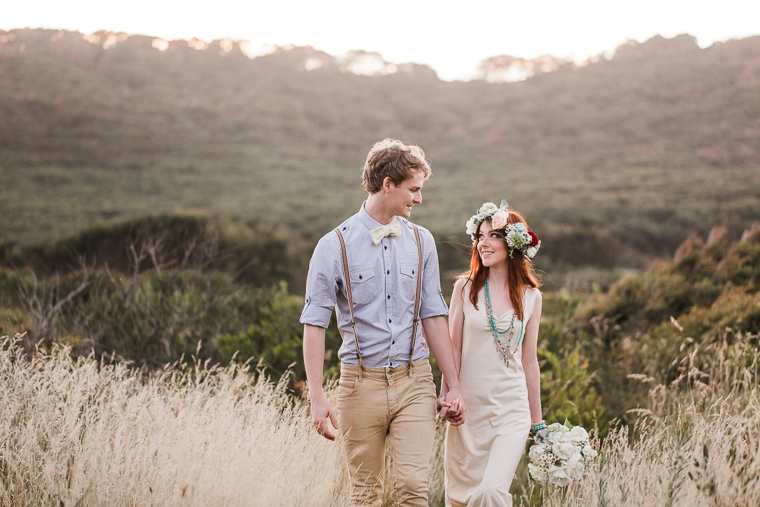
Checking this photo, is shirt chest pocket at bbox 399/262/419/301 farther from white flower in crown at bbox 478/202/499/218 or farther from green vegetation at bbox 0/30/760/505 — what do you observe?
green vegetation at bbox 0/30/760/505

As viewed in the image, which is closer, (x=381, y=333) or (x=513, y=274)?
(x=381, y=333)

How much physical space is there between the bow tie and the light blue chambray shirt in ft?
0.13

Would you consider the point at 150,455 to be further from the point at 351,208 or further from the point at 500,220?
the point at 351,208

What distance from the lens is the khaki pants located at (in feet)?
9.48

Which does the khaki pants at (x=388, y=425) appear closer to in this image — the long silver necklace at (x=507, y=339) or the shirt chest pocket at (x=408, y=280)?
the shirt chest pocket at (x=408, y=280)

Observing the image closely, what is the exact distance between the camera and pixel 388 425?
3029 millimetres

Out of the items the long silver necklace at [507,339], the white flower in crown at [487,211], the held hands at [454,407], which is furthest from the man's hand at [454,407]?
the white flower in crown at [487,211]

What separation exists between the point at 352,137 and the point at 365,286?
199ft

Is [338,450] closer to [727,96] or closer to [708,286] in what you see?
[708,286]

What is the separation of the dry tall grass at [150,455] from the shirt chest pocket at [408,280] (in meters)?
1.20

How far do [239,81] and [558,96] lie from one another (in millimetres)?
34952

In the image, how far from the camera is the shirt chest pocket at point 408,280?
9.95 feet

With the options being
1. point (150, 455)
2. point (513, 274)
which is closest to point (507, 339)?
point (513, 274)

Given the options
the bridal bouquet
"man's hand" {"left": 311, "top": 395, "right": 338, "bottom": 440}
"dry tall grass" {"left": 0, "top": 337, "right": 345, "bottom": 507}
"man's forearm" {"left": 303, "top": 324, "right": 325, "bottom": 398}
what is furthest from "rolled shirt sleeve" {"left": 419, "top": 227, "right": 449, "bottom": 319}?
"dry tall grass" {"left": 0, "top": 337, "right": 345, "bottom": 507}
